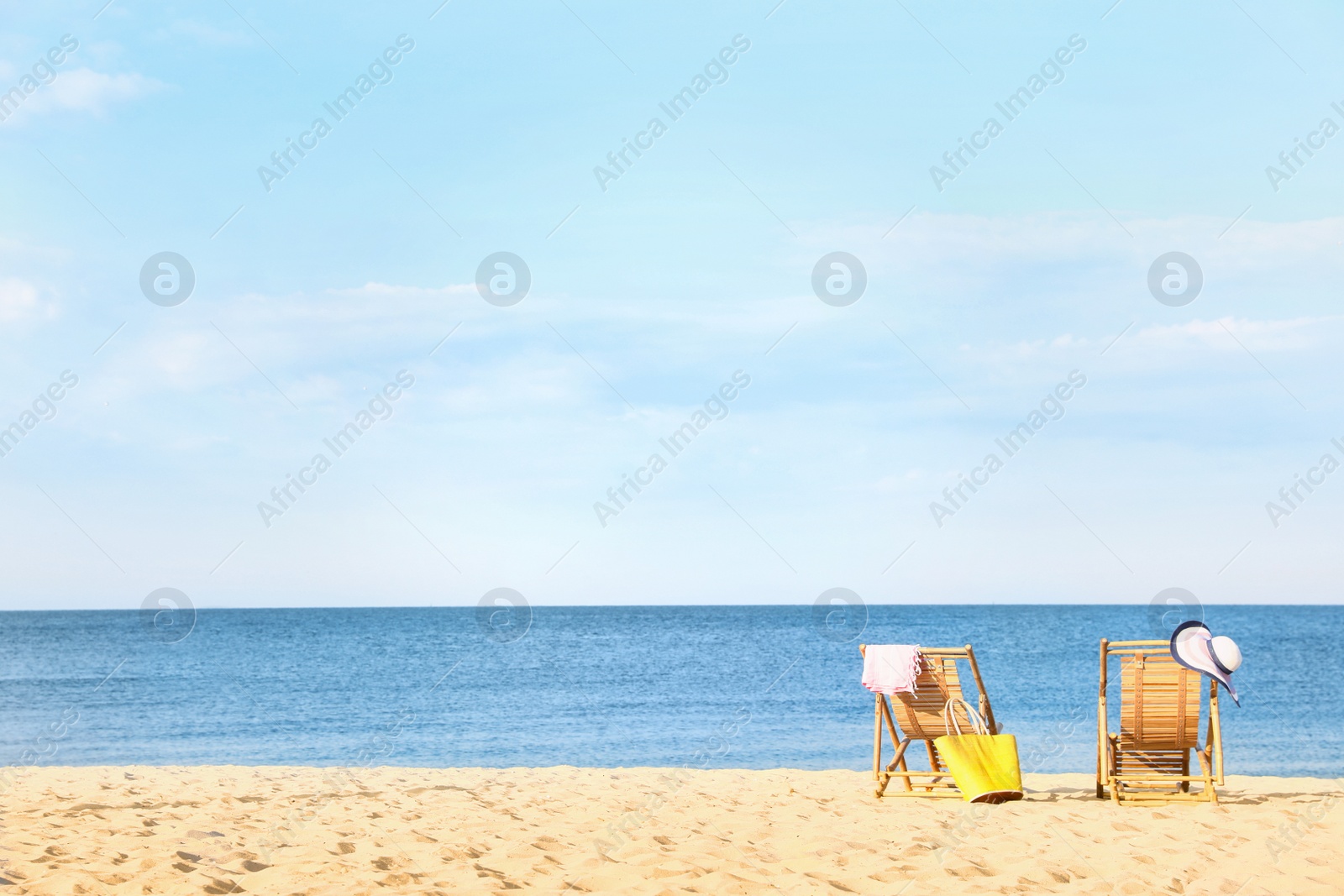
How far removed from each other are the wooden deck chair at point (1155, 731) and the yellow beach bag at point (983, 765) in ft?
2.62

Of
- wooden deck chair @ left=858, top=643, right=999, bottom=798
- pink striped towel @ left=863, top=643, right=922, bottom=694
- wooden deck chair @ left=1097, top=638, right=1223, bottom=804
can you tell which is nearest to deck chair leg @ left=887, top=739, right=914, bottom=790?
wooden deck chair @ left=858, top=643, right=999, bottom=798

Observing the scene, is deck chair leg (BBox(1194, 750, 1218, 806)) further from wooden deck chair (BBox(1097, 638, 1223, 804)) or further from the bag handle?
the bag handle

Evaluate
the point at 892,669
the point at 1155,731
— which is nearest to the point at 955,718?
the point at 892,669

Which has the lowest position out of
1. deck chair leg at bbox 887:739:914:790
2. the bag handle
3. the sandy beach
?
the sandy beach

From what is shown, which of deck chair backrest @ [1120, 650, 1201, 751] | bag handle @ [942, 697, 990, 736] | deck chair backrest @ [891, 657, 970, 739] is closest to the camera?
deck chair backrest @ [1120, 650, 1201, 751]

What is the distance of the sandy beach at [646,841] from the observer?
5.35 meters

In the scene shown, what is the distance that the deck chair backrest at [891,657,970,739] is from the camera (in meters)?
8.60

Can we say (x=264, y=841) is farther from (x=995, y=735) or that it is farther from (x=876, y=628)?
(x=876, y=628)

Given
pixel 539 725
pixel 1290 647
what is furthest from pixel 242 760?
pixel 1290 647

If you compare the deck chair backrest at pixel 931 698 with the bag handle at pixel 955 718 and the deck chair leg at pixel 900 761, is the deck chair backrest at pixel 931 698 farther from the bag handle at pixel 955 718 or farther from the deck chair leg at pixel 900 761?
the deck chair leg at pixel 900 761

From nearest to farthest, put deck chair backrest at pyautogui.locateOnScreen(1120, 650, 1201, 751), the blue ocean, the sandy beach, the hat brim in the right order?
1. the sandy beach
2. the hat brim
3. deck chair backrest at pyautogui.locateOnScreen(1120, 650, 1201, 751)
4. the blue ocean

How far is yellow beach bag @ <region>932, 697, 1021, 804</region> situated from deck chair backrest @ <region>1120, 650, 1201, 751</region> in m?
0.98

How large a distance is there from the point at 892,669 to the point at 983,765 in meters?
1.00

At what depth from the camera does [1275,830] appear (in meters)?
6.81
